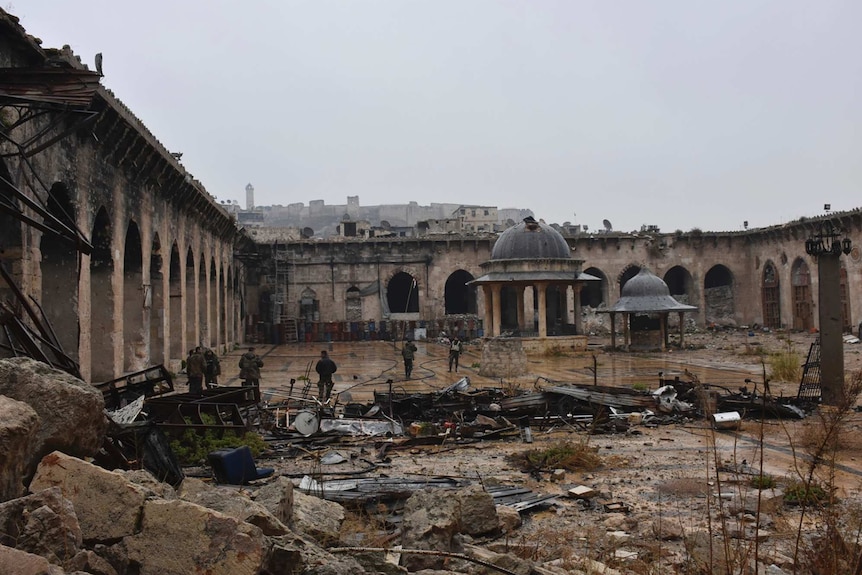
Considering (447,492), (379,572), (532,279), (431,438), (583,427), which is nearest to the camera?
(379,572)

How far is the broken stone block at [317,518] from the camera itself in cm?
547

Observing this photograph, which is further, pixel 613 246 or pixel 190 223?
pixel 613 246

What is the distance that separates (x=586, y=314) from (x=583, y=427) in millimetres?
30186

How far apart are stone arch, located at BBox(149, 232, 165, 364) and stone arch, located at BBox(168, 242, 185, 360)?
6.77ft

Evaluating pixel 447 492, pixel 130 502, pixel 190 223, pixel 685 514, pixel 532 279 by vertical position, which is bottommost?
pixel 685 514

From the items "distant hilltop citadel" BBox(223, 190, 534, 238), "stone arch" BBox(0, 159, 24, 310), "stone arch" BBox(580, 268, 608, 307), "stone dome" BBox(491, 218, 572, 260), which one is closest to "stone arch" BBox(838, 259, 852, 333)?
"stone dome" BBox(491, 218, 572, 260)

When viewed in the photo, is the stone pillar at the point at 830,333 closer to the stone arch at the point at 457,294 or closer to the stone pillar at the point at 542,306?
the stone pillar at the point at 542,306

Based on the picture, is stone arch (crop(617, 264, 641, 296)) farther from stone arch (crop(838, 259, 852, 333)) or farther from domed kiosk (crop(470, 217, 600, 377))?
domed kiosk (crop(470, 217, 600, 377))

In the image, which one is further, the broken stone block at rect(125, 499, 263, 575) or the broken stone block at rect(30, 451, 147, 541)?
the broken stone block at rect(30, 451, 147, 541)

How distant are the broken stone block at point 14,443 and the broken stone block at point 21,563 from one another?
3.22 feet

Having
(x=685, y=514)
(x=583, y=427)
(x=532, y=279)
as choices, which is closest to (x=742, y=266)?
(x=532, y=279)

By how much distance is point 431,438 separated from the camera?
10.8 meters

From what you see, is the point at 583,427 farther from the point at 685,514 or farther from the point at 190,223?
the point at 190,223

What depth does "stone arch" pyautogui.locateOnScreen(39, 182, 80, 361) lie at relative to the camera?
45.9 feet
